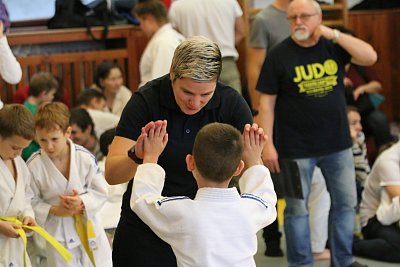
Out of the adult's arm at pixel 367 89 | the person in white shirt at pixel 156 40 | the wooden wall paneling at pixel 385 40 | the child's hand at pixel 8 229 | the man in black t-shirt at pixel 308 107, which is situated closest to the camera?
the child's hand at pixel 8 229

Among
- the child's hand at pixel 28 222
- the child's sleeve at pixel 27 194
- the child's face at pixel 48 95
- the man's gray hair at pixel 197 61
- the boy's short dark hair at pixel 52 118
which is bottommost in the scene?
the child's face at pixel 48 95

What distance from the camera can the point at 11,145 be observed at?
14.4 ft

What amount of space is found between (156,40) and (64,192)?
2.48 m

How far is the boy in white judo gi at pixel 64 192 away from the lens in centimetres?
461

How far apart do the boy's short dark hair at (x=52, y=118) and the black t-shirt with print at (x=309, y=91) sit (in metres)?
1.36

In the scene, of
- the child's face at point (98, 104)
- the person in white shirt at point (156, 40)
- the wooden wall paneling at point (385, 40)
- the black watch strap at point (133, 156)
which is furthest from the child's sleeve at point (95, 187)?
the wooden wall paneling at point (385, 40)

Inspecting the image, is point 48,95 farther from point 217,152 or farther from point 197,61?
point 217,152

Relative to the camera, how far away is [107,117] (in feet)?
22.8

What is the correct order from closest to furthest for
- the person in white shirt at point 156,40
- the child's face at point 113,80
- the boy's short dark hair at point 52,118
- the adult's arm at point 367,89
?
the boy's short dark hair at point 52,118 → the person in white shirt at point 156,40 → the child's face at point 113,80 → the adult's arm at point 367,89

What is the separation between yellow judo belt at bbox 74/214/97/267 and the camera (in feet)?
15.3

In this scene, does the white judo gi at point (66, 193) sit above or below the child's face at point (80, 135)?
above

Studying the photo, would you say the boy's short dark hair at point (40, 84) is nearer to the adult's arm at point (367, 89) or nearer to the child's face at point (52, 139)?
the child's face at point (52, 139)

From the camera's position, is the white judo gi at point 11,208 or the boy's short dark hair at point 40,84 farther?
the boy's short dark hair at point 40,84

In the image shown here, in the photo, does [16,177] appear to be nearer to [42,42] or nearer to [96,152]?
[96,152]
